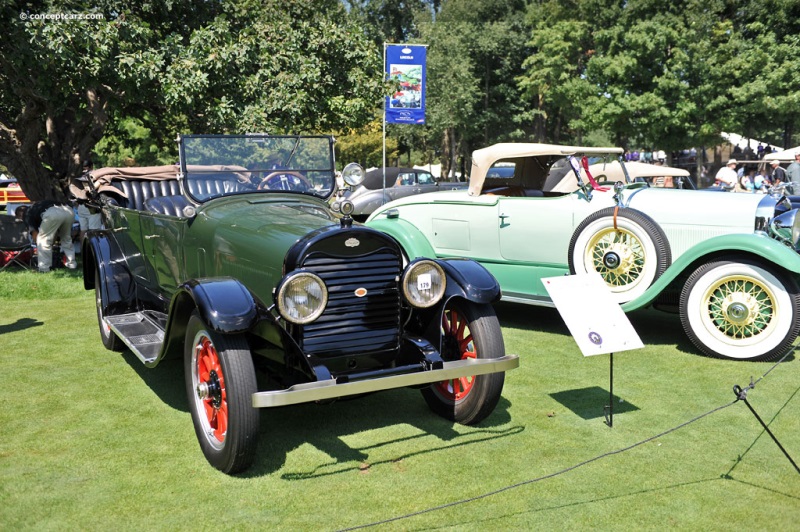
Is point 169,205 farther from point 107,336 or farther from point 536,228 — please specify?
point 536,228

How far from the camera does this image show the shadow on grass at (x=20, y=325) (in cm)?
704

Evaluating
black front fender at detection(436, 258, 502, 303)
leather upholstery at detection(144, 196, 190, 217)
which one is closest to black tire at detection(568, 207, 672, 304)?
black front fender at detection(436, 258, 502, 303)

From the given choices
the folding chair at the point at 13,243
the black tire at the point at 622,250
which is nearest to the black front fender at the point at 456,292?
the black tire at the point at 622,250

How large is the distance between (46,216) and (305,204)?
6.37 m

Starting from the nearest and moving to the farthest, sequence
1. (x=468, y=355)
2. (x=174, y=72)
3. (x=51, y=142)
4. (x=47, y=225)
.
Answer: (x=468, y=355) < (x=174, y=72) < (x=47, y=225) < (x=51, y=142)

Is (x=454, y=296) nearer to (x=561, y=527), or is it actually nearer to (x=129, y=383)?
(x=561, y=527)

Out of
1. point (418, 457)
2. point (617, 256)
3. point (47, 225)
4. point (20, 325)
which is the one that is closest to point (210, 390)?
point (418, 457)

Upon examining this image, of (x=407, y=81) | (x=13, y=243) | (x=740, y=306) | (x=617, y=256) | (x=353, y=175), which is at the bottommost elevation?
(x=13, y=243)

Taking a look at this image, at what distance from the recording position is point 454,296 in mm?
4133

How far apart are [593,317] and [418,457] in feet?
4.51

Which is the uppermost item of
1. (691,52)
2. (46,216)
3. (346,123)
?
(691,52)

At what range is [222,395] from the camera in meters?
3.74

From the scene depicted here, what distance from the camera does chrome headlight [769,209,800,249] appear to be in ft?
19.9

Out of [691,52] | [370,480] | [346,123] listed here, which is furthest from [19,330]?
[691,52]
